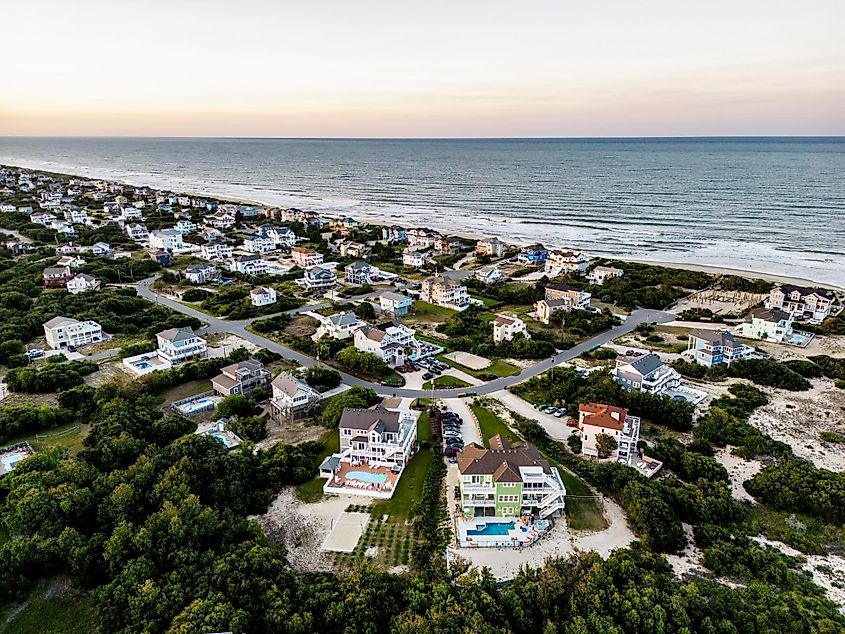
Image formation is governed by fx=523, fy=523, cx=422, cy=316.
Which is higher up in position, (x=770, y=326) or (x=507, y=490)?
(x=770, y=326)

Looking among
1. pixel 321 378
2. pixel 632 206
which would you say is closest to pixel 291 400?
pixel 321 378

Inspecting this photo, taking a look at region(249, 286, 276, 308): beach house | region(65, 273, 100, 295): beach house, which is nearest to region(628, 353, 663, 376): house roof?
region(249, 286, 276, 308): beach house

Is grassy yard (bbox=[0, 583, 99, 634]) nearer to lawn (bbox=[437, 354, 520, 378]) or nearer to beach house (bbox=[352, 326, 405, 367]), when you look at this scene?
beach house (bbox=[352, 326, 405, 367])

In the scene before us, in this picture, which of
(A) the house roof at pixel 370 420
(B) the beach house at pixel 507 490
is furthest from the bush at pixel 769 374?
(A) the house roof at pixel 370 420

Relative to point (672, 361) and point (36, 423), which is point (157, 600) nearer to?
point (36, 423)

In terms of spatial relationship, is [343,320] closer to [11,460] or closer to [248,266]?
[11,460]

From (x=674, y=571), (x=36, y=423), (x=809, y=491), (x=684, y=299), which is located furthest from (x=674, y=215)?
(x=36, y=423)
